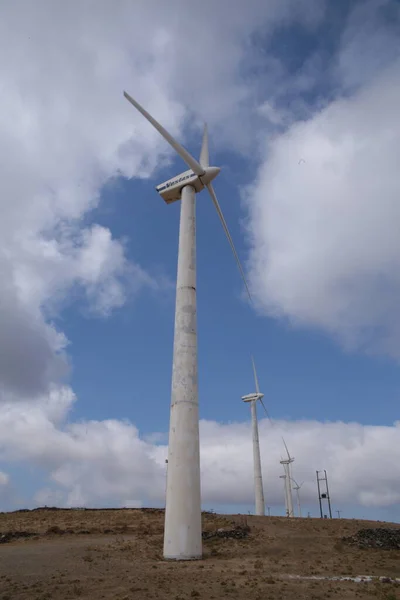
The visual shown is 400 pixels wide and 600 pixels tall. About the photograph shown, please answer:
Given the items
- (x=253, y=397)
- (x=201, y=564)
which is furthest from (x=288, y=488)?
(x=201, y=564)

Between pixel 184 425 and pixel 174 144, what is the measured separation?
21.4 meters

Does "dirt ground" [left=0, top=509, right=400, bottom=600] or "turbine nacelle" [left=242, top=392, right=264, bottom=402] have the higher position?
"turbine nacelle" [left=242, top=392, right=264, bottom=402]

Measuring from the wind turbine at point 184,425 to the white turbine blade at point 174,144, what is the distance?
3515mm

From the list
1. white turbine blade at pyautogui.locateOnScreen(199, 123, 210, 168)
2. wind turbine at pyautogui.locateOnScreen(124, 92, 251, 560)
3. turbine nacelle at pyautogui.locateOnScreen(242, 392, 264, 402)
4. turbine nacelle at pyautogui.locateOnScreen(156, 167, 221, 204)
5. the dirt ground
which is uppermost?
white turbine blade at pyautogui.locateOnScreen(199, 123, 210, 168)

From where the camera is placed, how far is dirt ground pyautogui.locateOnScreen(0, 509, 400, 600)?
18297mm

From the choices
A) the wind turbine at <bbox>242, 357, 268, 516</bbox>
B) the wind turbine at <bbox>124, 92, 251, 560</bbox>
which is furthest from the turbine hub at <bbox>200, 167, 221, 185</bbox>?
the wind turbine at <bbox>242, 357, 268, 516</bbox>

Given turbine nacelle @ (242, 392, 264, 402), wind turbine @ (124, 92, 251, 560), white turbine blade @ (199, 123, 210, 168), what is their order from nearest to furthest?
wind turbine @ (124, 92, 251, 560)
white turbine blade @ (199, 123, 210, 168)
turbine nacelle @ (242, 392, 264, 402)

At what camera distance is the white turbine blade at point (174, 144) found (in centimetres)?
3488

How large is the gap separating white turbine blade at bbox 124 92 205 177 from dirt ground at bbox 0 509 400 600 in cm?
2659

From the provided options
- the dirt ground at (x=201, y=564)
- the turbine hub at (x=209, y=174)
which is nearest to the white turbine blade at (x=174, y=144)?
the turbine hub at (x=209, y=174)

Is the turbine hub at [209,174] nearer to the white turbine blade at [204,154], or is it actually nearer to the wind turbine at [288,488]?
the white turbine blade at [204,154]

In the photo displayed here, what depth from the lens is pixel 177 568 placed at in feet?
73.3

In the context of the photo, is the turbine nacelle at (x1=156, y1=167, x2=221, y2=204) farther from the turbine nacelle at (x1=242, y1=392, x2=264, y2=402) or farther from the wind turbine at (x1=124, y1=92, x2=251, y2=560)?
the turbine nacelle at (x1=242, y1=392, x2=264, y2=402)

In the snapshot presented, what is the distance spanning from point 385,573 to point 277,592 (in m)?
9.98
